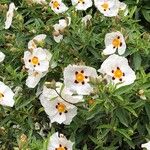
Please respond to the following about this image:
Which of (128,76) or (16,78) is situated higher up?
(128,76)

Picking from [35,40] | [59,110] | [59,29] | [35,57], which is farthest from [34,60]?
[59,110]

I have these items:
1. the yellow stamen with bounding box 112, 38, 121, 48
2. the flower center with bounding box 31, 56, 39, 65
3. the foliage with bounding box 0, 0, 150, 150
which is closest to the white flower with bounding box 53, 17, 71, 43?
the foliage with bounding box 0, 0, 150, 150

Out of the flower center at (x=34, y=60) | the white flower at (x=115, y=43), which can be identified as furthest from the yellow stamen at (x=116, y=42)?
the flower center at (x=34, y=60)

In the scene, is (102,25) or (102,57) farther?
(102,25)

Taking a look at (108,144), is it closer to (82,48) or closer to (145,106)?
(145,106)

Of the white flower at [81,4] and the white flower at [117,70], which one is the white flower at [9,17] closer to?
the white flower at [81,4]

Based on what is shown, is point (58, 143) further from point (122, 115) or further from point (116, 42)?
point (116, 42)

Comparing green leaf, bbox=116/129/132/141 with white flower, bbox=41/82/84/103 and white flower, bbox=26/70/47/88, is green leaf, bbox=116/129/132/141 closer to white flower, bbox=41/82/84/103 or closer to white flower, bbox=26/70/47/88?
white flower, bbox=41/82/84/103

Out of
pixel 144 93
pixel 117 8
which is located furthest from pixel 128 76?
pixel 117 8
